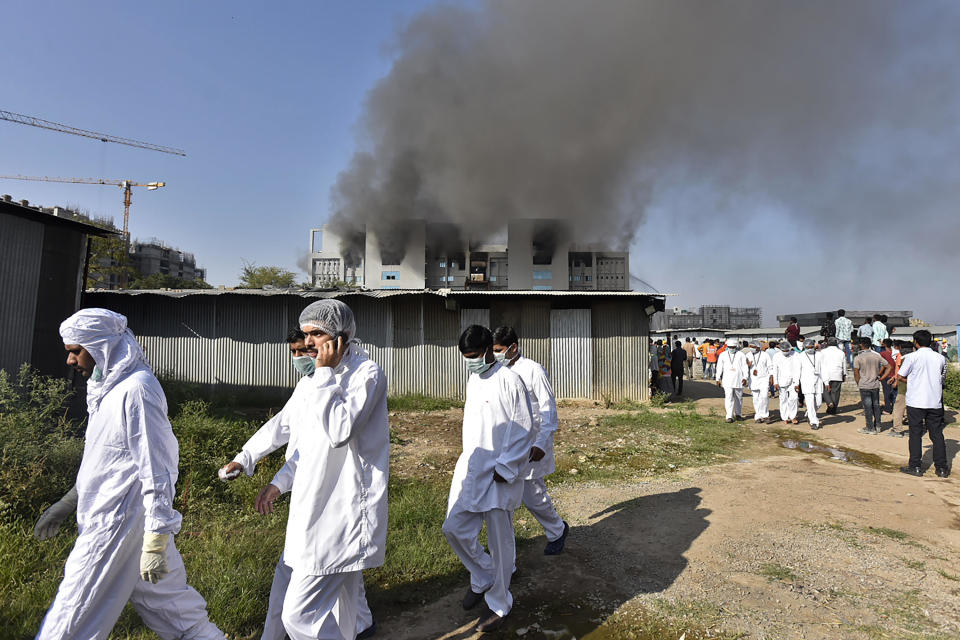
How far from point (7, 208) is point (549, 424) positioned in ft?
30.7

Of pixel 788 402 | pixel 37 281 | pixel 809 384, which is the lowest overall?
pixel 788 402

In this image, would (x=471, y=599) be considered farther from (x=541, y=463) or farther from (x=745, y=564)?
(x=745, y=564)

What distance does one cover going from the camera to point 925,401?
5895 mm

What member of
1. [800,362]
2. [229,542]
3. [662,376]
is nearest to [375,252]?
[662,376]

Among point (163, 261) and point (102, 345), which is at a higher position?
point (163, 261)

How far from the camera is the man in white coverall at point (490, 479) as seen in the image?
115 inches

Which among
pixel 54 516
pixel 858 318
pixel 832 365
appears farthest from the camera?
pixel 858 318

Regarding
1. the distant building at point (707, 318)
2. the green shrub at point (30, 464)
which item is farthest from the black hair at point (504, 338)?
the distant building at point (707, 318)

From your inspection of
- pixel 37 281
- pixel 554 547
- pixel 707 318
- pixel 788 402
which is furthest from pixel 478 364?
pixel 707 318

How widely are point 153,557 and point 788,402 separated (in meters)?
10.4

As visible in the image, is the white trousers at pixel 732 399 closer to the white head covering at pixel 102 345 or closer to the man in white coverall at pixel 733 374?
the man in white coverall at pixel 733 374

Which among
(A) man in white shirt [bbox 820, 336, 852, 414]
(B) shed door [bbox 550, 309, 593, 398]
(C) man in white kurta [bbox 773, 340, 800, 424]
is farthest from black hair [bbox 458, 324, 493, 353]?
(A) man in white shirt [bbox 820, 336, 852, 414]

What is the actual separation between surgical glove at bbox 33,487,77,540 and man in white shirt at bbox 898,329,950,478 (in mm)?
7872

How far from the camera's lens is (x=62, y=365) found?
29.4 ft
